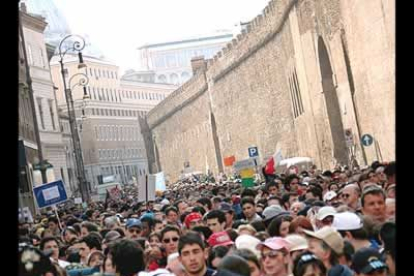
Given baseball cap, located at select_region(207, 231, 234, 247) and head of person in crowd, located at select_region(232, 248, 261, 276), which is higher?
baseball cap, located at select_region(207, 231, 234, 247)

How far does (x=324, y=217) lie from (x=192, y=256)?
192 centimetres

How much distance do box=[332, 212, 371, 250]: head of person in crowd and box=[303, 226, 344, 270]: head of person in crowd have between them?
35cm

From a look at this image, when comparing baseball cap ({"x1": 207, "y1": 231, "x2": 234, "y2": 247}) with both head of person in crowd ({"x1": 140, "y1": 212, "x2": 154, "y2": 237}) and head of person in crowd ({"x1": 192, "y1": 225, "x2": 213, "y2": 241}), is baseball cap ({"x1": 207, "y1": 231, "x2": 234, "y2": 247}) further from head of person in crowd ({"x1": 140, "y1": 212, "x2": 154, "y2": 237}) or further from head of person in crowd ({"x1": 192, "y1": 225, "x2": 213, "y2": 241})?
head of person in crowd ({"x1": 140, "y1": 212, "x2": 154, "y2": 237})

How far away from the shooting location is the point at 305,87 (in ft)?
122

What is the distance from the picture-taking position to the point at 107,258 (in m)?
7.72

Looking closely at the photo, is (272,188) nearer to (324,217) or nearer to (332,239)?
(324,217)

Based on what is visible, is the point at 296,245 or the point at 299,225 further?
the point at 299,225

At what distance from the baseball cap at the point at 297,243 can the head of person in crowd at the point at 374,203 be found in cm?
171

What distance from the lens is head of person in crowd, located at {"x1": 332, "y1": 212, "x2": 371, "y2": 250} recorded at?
6.80 meters

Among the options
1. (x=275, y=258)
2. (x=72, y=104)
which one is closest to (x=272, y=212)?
(x=275, y=258)

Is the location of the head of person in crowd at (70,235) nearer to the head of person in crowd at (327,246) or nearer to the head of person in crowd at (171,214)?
the head of person in crowd at (171,214)

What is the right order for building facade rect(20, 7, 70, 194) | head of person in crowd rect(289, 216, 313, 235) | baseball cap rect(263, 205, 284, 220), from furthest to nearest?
building facade rect(20, 7, 70, 194), baseball cap rect(263, 205, 284, 220), head of person in crowd rect(289, 216, 313, 235)

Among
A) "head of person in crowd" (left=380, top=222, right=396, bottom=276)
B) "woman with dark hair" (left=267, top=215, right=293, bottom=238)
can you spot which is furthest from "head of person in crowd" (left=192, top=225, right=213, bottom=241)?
"head of person in crowd" (left=380, top=222, right=396, bottom=276)

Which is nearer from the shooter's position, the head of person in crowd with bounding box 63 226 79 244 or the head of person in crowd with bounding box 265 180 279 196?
the head of person in crowd with bounding box 63 226 79 244
